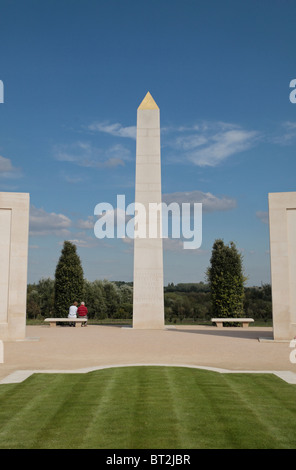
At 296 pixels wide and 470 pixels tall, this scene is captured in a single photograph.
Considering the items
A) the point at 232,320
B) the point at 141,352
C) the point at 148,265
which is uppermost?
the point at 148,265

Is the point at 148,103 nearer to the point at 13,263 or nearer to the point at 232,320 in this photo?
the point at 13,263

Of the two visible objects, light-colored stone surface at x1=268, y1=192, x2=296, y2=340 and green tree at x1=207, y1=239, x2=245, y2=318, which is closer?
light-colored stone surface at x1=268, y1=192, x2=296, y2=340

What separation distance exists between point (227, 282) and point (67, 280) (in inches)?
363

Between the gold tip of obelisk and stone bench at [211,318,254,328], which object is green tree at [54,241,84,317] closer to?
stone bench at [211,318,254,328]

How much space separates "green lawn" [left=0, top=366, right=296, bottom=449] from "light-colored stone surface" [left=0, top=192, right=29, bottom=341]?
7476 mm

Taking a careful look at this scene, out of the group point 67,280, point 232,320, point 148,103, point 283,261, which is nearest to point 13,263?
point 67,280

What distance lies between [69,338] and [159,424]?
11.2 meters

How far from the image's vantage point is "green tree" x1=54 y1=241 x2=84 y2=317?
83.2 ft

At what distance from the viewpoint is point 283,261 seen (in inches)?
619

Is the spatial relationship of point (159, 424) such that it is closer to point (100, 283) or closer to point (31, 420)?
point (31, 420)

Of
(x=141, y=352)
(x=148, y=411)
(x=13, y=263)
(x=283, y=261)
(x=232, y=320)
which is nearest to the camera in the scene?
(x=148, y=411)

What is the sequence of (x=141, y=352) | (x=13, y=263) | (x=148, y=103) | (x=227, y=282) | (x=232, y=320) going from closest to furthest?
(x=141, y=352), (x=13, y=263), (x=148, y=103), (x=232, y=320), (x=227, y=282)

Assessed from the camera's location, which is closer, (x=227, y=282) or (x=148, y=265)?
(x=148, y=265)

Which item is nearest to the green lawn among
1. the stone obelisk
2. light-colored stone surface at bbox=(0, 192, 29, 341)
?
light-colored stone surface at bbox=(0, 192, 29, 341)
